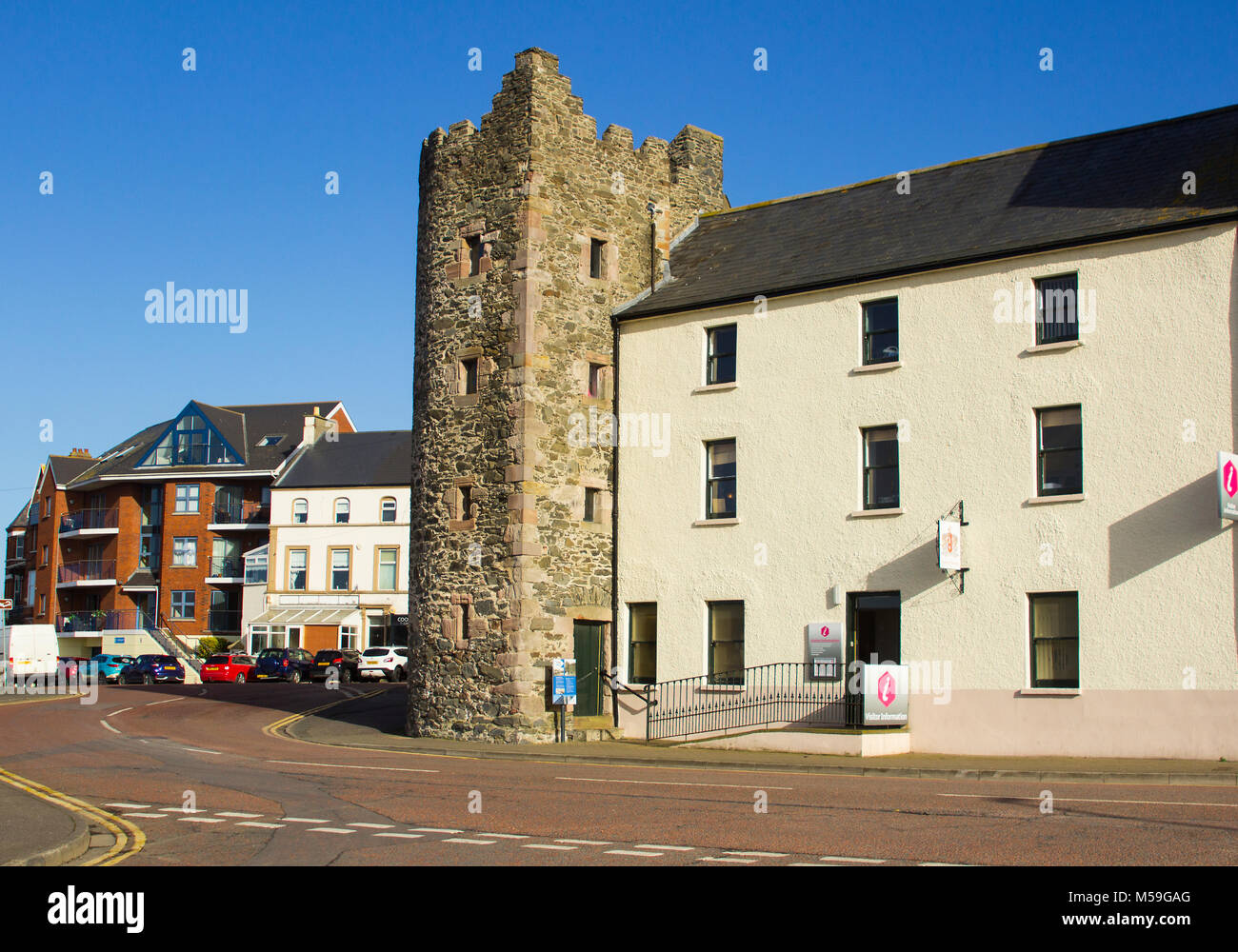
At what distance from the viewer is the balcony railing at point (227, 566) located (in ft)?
227

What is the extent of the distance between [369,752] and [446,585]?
13.1 feet

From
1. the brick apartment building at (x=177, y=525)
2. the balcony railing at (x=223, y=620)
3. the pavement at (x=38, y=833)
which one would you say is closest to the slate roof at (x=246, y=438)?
the brick apartment building at (x=177, y=525)

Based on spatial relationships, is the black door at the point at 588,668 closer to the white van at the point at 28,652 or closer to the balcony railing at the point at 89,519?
the white van at the point at 28,652

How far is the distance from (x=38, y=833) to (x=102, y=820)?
66.6 inches

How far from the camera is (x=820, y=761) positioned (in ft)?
66.2

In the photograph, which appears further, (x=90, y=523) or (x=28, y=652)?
(x=90, y=523)

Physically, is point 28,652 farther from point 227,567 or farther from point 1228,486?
point 1228,486

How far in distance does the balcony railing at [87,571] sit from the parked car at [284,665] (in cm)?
2248

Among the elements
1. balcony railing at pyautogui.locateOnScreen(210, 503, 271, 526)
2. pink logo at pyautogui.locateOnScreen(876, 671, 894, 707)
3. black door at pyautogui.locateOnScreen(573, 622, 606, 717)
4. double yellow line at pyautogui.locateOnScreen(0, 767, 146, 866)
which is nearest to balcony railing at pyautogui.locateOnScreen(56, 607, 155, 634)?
balcony railing at pyautogui.locateOnScreen(210, 503, 271, 526)

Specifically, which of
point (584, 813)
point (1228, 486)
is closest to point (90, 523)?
point (584, 813)

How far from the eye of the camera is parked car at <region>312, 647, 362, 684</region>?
50.3m

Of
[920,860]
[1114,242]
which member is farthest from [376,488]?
[920,860]

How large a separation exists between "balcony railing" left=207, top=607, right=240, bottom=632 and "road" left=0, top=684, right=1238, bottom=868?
154ft

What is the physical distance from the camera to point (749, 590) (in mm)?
24578
